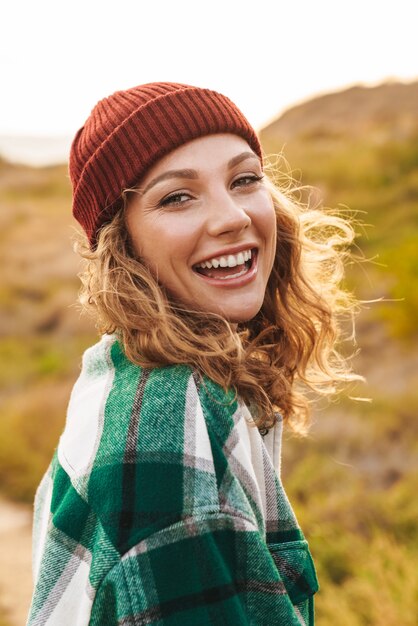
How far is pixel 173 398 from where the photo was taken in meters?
1.44

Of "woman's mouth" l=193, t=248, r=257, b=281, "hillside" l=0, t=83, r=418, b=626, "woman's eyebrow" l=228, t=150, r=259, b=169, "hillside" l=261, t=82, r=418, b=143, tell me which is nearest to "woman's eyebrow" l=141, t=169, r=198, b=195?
"woman's eyebrow" l=228, t=150, r=259, b=169

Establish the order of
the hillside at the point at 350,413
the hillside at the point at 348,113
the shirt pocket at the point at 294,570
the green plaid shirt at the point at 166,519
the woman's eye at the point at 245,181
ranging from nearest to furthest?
the green plaid shirt at the point at 166,519 < the shirt pocket at the point at 294,570 < the woman's eye at the point at 245,181 < the hillside at the point at 350,413 < the hillside at the point at 348,113

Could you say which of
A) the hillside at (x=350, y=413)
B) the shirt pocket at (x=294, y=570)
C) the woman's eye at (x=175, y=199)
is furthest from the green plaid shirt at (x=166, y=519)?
the hillside at (x=350, y=413)

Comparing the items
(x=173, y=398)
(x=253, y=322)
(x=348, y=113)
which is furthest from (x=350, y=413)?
(x=348, y=113)

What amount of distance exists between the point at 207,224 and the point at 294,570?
2.75 ft

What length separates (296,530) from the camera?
64.5 inches

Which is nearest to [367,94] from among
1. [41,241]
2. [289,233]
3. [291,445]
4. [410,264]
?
[41,241]

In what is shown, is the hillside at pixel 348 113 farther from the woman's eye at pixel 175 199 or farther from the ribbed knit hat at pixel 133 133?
the woman's eye at pixel 175 199

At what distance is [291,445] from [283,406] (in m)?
4.27

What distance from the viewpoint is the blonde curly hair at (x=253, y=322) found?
164cm

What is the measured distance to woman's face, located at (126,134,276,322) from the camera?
1.73 m

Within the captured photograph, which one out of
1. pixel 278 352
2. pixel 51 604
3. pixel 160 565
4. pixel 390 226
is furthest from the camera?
pixel 390 226

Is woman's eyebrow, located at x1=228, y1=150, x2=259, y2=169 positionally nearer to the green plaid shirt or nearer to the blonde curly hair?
the blonde curly hair

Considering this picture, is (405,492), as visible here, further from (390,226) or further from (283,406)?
(390,226)
